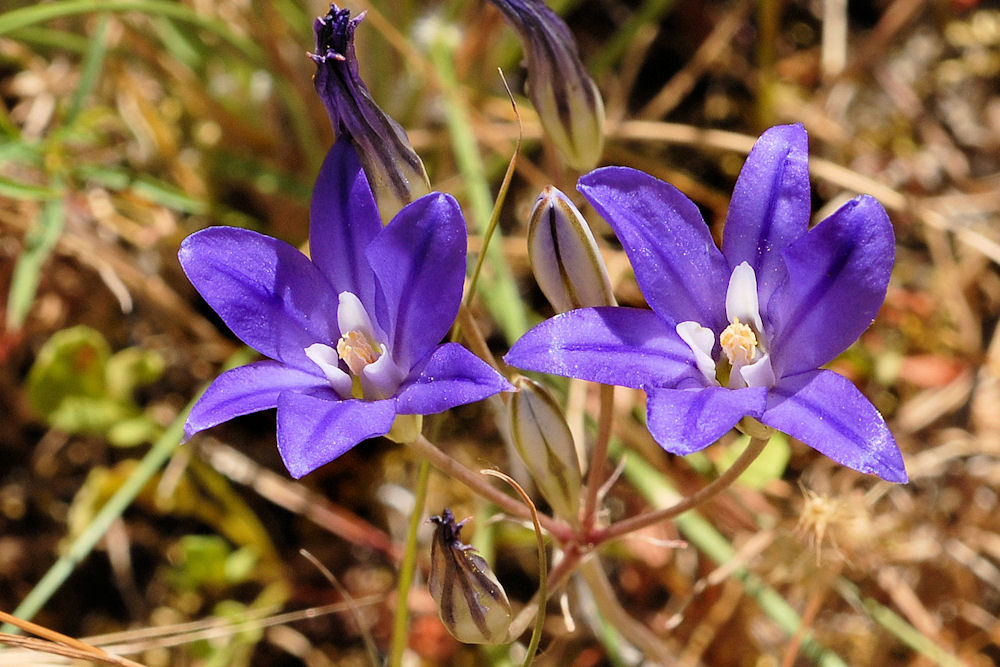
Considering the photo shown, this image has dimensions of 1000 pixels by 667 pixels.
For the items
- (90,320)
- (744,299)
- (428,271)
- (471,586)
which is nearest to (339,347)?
(428,271)

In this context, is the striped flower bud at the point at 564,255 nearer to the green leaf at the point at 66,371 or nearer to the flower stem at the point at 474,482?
the flower stem at the point at 474,482

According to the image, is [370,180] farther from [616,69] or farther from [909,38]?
[909,38]

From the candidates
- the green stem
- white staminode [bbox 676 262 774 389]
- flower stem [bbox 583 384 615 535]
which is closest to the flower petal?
white staminode [bbox 676 262 774 389]

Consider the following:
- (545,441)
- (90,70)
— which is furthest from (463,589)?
(90,70)

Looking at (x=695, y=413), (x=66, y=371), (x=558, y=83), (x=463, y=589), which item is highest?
(x=558, y=83)

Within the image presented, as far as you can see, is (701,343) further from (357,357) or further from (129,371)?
(129,371)

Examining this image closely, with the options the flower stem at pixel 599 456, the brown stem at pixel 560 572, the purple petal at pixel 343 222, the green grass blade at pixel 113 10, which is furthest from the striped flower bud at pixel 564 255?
the green grass blade at pixel 113 10
